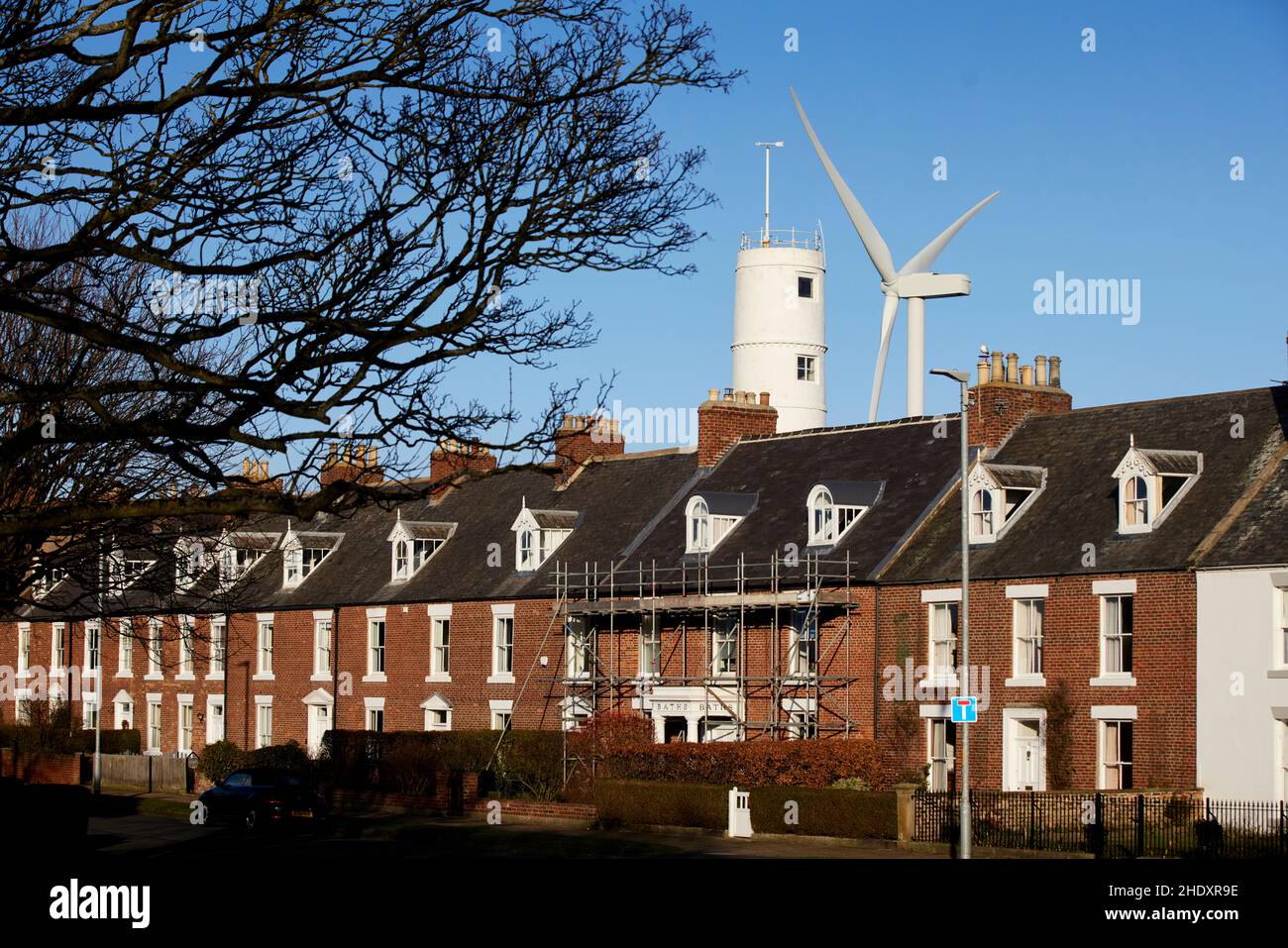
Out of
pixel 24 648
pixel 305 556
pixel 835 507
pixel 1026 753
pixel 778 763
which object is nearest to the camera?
pixel 1026 753

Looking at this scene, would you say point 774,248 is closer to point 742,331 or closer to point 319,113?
point 742,331

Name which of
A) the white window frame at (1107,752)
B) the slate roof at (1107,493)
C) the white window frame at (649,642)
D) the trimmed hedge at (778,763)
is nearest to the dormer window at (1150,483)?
the slate roof at (1107,493)

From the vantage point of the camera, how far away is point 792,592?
42.7m

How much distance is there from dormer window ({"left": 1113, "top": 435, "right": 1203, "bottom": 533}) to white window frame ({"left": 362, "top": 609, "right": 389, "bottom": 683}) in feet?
88.6

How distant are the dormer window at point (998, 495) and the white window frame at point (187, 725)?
3428cm

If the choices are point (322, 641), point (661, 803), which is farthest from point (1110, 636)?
point (322, 641)

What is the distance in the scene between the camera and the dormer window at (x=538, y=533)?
52844mm

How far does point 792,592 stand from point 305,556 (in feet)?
86.8

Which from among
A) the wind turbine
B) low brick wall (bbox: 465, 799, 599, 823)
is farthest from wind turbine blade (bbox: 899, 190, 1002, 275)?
low brick wall (bbox: 465, 799, 599, 823)

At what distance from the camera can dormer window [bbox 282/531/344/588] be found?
62188 mm

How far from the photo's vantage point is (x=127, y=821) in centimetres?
4338

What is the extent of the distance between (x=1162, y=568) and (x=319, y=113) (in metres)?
25.2

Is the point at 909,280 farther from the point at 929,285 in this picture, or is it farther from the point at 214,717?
the point at 214,717
